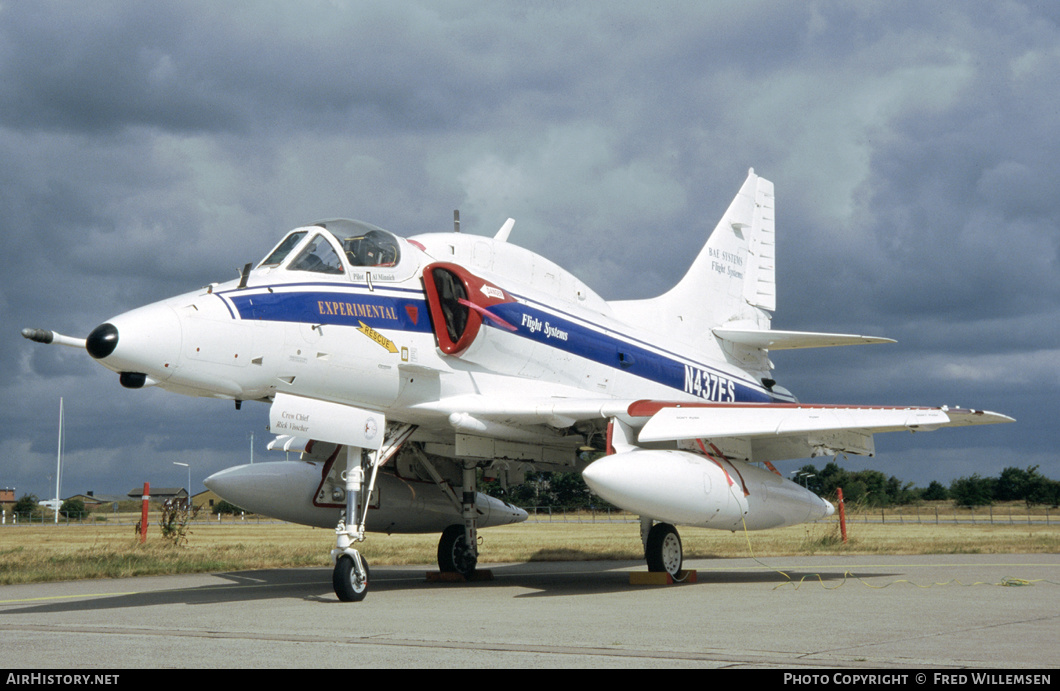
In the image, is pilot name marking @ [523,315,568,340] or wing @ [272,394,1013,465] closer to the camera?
wing @ [272,394,1013,465]

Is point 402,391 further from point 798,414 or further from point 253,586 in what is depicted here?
point 798,414

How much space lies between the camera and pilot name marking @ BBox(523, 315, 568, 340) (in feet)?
44.0

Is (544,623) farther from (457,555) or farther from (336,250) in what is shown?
(457,555)

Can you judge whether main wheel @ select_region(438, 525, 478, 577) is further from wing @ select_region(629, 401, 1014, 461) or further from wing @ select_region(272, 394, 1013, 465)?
wing @ select_region(629, 401, 1014, 461)

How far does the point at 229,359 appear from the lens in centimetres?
1033

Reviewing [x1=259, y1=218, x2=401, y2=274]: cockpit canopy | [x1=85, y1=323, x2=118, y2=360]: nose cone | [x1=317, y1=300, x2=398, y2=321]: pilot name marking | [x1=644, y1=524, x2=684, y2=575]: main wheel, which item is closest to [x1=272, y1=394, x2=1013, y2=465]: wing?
[x1=317, y1=300, x2=398, y2=321]: pilot name marking

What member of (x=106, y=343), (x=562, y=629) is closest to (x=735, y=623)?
(x=562, y=629)

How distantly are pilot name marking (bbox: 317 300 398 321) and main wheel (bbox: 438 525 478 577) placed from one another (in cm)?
457

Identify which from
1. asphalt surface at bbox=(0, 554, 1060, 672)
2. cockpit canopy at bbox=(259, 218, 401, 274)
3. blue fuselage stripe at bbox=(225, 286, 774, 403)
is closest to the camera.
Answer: asphalt surface at bbox=(0, 554, 1060, 672)

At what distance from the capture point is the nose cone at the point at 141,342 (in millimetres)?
9422

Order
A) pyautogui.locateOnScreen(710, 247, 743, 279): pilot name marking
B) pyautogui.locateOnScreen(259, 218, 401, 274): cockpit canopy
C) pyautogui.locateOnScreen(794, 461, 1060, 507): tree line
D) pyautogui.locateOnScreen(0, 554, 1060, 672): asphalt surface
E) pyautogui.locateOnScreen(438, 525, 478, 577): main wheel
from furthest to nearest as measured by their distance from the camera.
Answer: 1. pyautogui.locateOnScreen(794, 461, 1060, 507): tree line
2. pyautogui.locateOnScreen(710, 247, 743, 279): pilot name marking
3. pyautogui.locateOnScreen(438, 525, 478, 577): main wheel
4. pyautogui.locateOnScreen(259, 218, 401, 274): cockpit canopy
5. pyautogui.locateOnScreen(0, 554, 1060, 672): asphalt surface

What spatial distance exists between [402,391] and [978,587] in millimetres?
8079

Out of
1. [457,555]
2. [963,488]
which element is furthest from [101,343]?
[963,488]

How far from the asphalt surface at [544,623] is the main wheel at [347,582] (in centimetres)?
21
